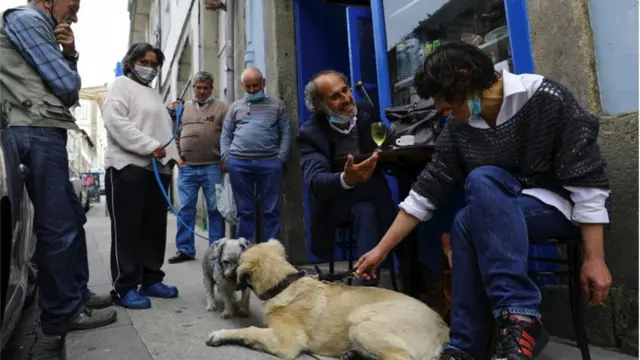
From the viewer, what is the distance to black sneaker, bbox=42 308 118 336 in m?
2.49

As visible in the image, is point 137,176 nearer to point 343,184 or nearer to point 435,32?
point 343,184

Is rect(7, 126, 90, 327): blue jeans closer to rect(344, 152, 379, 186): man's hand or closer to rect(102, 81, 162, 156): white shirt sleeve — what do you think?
rect(102, 81, 162, 156): white shirt sleeve

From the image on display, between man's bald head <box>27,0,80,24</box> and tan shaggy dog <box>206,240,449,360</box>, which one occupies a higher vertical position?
man's bald head <box>27,0,80,24</box>

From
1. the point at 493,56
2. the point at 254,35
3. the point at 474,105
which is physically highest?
the point at 254,35

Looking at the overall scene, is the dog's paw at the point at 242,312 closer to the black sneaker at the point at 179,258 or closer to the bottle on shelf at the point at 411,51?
the bottle on shelf at the point at 411,51

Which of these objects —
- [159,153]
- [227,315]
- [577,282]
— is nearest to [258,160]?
[159,153]

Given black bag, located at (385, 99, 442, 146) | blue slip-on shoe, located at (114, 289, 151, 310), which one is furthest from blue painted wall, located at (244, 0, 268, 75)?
blue slip-on shoe, located at (114, 289, 151, 310)

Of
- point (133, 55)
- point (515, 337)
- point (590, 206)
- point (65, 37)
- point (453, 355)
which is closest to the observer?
point (515, 337)

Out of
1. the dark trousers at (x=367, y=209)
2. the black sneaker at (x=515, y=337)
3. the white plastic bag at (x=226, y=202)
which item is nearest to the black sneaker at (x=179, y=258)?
the white plastic bag at (x=226, y=202)

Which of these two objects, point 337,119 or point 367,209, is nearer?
point 367,209

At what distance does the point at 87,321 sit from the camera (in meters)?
2.70

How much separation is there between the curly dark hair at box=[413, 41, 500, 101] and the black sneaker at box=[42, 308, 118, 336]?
7.45 feet

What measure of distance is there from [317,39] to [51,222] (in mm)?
3775

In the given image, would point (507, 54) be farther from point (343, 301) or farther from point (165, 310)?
point (165, 310)
